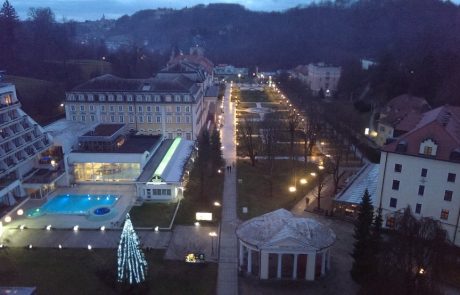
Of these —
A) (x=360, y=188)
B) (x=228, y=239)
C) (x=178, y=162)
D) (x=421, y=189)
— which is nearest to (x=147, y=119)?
(x=178, y=162)

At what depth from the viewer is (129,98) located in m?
64.0

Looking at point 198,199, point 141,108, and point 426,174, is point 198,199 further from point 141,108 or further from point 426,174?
point 141,108

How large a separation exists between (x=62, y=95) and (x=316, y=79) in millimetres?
75734

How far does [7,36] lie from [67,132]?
184ft

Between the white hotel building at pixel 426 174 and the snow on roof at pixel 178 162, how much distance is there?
23.0 meters

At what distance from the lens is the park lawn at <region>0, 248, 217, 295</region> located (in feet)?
95.7

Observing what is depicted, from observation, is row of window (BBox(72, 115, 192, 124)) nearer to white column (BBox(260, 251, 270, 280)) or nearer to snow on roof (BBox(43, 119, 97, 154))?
snow on roof (BBox(43, 119, 97, 154))

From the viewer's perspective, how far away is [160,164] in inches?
1927

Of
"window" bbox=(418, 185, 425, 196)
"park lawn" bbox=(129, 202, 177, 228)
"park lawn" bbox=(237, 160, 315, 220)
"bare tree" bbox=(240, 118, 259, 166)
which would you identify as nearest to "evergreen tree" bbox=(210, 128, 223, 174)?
"park lawn" bbox=(237, 160, 315, 220)

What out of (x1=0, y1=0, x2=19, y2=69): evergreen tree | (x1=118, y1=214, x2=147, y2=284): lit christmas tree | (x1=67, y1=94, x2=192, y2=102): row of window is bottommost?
(x1=118, y1=214, x2=147, y2=284): lit christmas tree

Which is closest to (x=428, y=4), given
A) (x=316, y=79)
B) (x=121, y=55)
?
(x=316, y=79)

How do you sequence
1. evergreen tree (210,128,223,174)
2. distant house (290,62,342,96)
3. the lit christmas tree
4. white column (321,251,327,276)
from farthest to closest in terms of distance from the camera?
distant house (290,62,342,96) < evergreen tree (210,128,223,174) < white column (321,251,327,276) < the lit christmas tree

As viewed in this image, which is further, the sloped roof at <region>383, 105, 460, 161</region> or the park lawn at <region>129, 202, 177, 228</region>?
the park lawn at <region>129, 202, 177, 228</region>

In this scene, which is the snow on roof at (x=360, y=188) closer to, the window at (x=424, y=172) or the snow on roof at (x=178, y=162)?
the window at (x=424, y=172)
